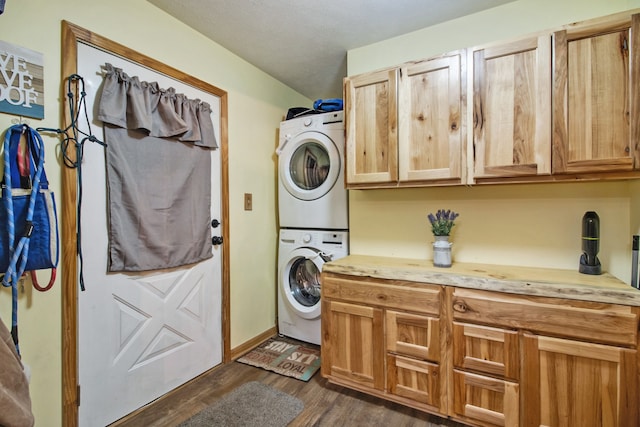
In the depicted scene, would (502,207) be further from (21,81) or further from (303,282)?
(21,81)

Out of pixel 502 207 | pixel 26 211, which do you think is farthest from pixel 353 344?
pixel 26 211

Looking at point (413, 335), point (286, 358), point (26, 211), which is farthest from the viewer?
point (286, 358)

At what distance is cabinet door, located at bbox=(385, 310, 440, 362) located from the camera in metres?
1.52

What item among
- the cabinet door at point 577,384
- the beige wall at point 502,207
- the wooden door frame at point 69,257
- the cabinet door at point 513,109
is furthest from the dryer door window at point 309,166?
the cabinet door at point 577,384

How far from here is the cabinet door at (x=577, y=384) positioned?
1181mm

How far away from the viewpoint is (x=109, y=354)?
1520mm

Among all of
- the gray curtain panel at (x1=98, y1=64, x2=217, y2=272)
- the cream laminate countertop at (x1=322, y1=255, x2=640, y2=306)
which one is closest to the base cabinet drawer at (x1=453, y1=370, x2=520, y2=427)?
the cream laminate countertop at (x1=322, y1=255, x2=640, y2=306)

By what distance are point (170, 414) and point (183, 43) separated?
234cm

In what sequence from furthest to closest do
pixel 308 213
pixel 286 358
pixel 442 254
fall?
pixel 308 213, pixel 286 358, pixel 442 254

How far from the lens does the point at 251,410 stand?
166 cm

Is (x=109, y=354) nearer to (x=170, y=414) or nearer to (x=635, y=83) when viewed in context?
(x=170, y=414)

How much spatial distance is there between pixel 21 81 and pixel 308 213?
181 cm

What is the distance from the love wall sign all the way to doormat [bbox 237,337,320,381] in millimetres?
2027

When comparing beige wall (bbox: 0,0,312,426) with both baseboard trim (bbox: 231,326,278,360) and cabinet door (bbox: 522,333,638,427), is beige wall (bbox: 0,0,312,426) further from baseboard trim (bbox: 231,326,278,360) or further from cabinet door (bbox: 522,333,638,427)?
cabinet door (bbox: 522,333,638,427)
